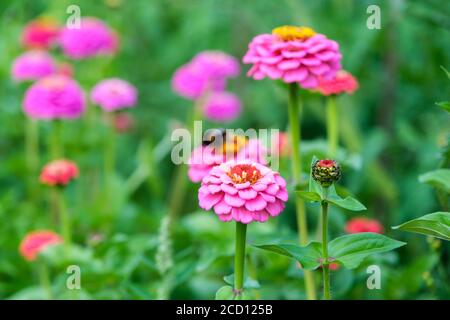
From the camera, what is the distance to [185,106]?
7.67 ft

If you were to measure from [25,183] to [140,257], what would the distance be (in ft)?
2.67

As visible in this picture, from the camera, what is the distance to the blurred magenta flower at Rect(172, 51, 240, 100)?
1703 mm

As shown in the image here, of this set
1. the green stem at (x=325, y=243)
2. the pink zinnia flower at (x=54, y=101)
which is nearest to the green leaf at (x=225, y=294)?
the green stem at (x=325, y=243)

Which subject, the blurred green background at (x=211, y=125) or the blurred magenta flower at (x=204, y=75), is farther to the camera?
the blurred magenta flower at (x=204, y=75)

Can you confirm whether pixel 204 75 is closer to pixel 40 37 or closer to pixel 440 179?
pixel 40 37

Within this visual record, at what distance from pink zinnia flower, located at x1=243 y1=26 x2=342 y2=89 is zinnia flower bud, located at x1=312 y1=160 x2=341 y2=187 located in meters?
0.16

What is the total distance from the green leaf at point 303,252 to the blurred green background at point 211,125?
0.21m

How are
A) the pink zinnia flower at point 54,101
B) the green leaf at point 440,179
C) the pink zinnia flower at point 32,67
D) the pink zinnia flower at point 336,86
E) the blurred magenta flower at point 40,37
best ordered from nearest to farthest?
the green leaf at point 440,179
the pink zinnia flower at point 336,86
the pink zinnia flower at point 54,101
the pink zinnia flower at point 32,67
the blurred magenta flower at point 40,37

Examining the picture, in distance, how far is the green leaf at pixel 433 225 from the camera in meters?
0.79

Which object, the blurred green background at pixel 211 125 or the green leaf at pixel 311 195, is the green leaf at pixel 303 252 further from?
the blurred green background at pixel 211 125

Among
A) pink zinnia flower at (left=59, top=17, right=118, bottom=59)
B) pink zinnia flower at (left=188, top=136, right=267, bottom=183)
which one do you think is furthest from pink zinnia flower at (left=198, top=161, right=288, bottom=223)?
pink zinnia flower at (left=59, top=17, right=118, bottom=59)

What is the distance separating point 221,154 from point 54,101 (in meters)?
0.57
